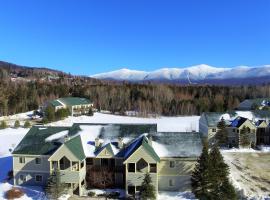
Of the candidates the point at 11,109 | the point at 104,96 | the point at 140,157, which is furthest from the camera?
the point at 104,96

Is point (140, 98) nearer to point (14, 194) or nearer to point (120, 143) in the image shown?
point (120, 143)

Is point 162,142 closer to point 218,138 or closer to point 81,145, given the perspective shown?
point 81,145

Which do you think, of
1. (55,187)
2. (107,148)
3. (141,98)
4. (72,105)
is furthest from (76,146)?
(141,98)

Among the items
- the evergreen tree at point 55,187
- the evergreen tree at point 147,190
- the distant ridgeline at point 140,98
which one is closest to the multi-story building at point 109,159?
the evergreen tree at point 55,187

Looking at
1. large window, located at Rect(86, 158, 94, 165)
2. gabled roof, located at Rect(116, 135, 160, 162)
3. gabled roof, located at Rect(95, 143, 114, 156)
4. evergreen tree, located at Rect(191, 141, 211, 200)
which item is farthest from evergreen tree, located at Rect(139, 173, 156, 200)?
large window, located at Rect(86, 158, 94, 165)

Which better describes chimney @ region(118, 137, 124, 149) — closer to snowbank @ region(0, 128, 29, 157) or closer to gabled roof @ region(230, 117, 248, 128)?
snowbank @ region(0, 128, 29, 157)

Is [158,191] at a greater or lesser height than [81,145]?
lesser

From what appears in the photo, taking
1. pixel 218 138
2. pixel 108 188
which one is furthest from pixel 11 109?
pixel 108 188
